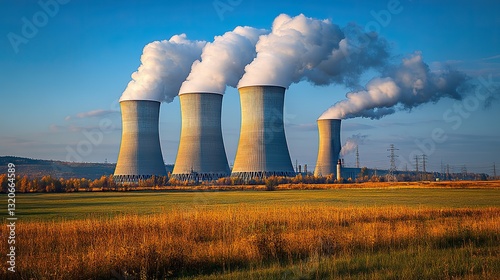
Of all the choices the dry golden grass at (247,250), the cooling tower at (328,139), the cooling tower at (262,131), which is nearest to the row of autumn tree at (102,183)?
the cooling tower at (328,139)

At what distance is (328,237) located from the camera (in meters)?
8.09

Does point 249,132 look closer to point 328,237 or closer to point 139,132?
point 139,132

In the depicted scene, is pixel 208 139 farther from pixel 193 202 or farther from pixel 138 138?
pixel 193 202

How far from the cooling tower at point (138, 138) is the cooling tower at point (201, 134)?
2.21 m

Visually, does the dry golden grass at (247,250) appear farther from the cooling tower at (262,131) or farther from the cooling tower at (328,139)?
the cooling tower at (328,139)

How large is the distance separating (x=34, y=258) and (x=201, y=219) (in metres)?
4.18

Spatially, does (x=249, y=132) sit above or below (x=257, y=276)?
above

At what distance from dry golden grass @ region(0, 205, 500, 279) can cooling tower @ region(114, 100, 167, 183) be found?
2120 cm

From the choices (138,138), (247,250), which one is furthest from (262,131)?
(247,250)

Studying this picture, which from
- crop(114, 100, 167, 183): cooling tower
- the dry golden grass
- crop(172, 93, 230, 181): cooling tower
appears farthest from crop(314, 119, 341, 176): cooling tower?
the dry golden grass

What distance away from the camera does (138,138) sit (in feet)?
101

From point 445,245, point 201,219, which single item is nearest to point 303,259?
point 445,245

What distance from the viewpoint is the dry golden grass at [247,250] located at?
604 centimetres

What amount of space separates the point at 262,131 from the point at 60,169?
80.0 meters
